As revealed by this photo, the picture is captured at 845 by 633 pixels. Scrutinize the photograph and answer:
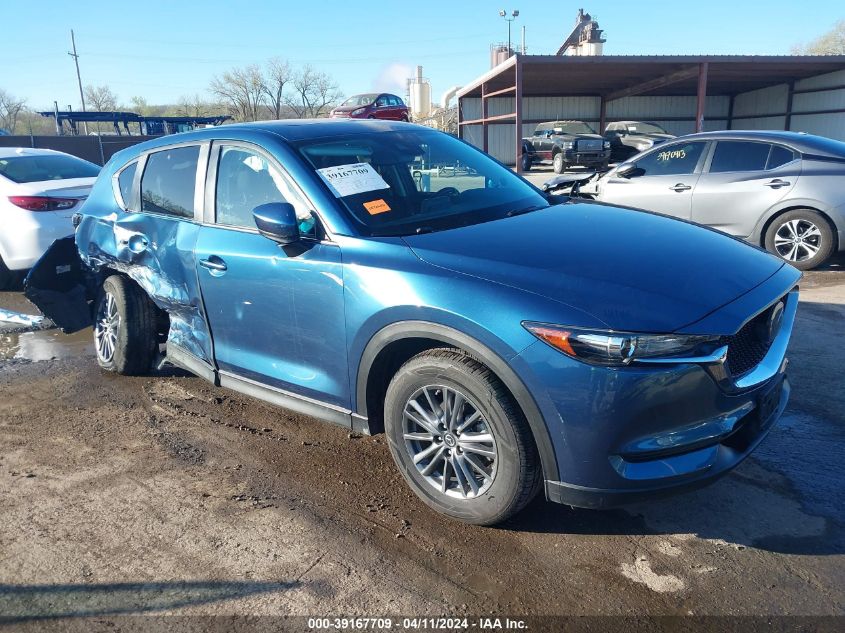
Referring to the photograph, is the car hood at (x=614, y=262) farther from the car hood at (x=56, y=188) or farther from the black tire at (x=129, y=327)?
the car hood at (x=56, y=188)

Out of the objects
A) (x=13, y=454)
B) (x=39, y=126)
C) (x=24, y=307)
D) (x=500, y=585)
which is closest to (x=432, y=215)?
(x=500, y=585)

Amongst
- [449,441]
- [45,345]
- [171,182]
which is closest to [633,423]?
[449,441]

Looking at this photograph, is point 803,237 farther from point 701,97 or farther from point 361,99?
point 361,99

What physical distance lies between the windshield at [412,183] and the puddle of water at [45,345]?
3592mm

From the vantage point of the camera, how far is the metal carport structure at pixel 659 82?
1802 cm

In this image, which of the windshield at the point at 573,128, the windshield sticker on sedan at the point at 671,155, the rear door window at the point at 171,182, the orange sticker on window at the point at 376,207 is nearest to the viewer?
the orange sticker on window at the point at 376,207

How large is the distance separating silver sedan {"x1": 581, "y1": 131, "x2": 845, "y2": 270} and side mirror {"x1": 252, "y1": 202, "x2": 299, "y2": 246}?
19.3ft

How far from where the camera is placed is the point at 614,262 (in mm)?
2730

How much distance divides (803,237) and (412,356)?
6.13m

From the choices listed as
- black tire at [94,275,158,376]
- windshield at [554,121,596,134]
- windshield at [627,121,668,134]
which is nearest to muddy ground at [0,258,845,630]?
black tire at [94,275,158,376]

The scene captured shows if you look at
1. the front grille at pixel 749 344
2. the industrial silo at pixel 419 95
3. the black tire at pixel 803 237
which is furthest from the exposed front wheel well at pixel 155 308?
the industrial silo at pixel 419 95

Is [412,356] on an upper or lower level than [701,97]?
lower

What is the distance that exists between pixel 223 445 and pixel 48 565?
1.20 meters

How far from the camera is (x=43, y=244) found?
7.00 metres
